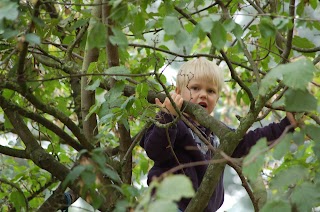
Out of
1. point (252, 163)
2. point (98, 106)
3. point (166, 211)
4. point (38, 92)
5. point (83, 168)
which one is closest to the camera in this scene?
point (166, 211)

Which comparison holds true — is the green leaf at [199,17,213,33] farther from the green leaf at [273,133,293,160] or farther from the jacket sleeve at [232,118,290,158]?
the jacket sleeve at [232,118,290,158]

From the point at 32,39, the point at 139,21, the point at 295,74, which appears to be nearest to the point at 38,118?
the point at 139,21

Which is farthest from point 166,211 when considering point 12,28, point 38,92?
point 38,92

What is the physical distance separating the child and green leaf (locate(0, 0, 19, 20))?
0.77 metres

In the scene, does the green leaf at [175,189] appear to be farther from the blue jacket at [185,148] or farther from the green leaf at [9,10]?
the blue jacket at [185,148]

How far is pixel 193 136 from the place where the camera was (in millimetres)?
2322

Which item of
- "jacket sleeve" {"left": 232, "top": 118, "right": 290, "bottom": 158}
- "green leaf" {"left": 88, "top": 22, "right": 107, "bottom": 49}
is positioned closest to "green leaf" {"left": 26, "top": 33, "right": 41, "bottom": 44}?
"green leaf" {"left": 88, "top": 22, "right": 107, "bottom": 49}

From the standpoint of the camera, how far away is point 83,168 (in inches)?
54.6

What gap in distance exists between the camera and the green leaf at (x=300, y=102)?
1337mm

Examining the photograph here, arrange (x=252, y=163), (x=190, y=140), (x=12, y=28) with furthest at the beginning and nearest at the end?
(x=190, y=140) < (x=12, y=28) < (x=252, y=163)

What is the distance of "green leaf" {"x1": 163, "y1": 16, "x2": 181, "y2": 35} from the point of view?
1.49m

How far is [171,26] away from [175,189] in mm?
468

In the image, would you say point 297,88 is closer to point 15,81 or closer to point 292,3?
point 292,3

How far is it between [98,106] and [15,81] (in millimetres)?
314
